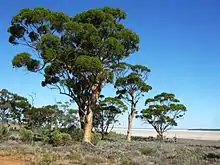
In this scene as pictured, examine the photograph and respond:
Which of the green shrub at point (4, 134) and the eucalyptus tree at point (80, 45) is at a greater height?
the eucalyptus tree at point (80, 45)

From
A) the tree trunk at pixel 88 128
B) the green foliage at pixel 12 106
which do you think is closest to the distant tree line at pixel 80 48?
the tree trunk at pixel 88 128

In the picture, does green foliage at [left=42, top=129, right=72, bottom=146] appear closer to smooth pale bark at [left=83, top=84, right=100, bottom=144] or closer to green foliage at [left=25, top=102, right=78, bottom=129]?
smooth pale bark at [left=83, top=84, right=100, bottom=144]

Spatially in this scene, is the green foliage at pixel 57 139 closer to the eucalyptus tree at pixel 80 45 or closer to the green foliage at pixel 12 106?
the eucalyptus tree at pixel 80 45

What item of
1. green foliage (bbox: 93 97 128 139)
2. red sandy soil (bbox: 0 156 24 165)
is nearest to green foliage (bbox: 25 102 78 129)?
green foliage (bbox: 93 97 128 139)

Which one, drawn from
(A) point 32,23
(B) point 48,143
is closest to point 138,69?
(A) point 32,23

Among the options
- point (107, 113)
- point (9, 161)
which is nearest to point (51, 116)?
point (107, 113)

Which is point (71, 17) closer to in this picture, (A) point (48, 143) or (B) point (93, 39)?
(B) point (93, 39)

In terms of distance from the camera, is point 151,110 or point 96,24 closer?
point 96,24

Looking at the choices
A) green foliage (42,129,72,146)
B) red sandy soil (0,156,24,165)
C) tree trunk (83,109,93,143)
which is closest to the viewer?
red sandy soil (0,156,24,165)

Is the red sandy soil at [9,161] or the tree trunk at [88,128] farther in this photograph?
the tree trunk at [88,128]

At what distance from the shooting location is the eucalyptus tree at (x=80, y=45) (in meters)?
30.0

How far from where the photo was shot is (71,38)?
3077 cm

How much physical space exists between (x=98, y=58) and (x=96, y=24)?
3474mm

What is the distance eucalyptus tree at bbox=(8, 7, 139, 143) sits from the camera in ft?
98.3
